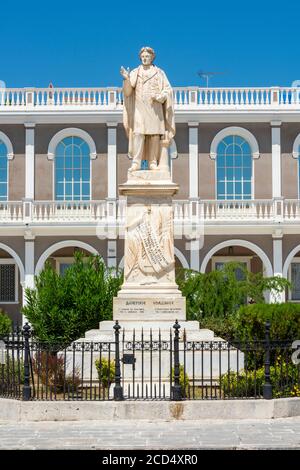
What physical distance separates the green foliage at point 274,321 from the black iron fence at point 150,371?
1.90 meters

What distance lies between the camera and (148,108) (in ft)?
47.7

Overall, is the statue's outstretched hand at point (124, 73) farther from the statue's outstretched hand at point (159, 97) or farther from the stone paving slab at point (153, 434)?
the stone paving slab at point (153, 434)

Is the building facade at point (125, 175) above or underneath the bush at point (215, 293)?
above

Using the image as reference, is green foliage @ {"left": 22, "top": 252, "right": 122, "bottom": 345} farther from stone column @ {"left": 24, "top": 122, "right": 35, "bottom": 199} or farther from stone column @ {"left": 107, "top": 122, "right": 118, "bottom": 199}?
stone column @ {"left": 24, "top": 122, "right": 35, "bottom": 199}

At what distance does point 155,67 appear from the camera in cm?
1469

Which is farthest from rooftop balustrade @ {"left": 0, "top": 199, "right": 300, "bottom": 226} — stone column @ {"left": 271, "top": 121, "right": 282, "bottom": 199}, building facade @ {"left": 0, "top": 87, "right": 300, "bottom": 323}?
stone column @ {"left": 271, "top": 121, "right": 282, "bottom": 199}

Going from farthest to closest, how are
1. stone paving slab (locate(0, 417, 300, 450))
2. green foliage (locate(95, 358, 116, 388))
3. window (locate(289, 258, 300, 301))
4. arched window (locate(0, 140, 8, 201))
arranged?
window (locate(289, 258, 300, 301)) < arched window (locate(0, 140, 8, 201)) < green foliage (locate(95, 358, 116, 388)) < stone paving slab (locate(0, 417, 300, 450))

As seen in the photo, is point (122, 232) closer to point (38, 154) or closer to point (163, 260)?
point (38, 154)

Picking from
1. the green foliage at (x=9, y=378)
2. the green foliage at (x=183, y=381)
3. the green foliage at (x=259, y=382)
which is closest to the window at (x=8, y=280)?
the green foliage at (x=9, y=378)

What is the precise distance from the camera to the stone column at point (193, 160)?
3153 centimetres

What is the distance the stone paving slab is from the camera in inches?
367

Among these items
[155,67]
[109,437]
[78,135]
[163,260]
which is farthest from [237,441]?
[78,135]

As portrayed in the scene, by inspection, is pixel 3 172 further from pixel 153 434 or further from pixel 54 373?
pixel 153 434

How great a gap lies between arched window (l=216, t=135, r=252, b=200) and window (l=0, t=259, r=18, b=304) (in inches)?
319
